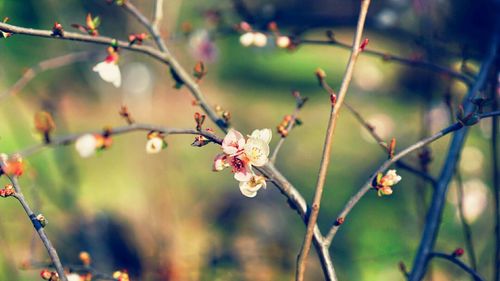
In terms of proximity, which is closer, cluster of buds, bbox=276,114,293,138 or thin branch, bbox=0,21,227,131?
thin branch, bbox=0,21,227,131

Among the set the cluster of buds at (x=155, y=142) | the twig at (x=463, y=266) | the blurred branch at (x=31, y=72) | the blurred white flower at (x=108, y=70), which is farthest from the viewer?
the blurred branch at (x=31, y=72)

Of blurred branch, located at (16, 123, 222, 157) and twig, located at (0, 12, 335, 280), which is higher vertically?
twig, located at (0, 12, 335, 280)

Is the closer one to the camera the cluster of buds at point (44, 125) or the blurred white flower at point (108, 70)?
the cluster of buds at point (44, 125)

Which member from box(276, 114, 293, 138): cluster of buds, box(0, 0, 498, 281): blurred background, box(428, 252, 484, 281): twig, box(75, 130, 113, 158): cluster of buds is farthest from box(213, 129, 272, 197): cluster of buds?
box(0, 0, 498, 281): blurred background

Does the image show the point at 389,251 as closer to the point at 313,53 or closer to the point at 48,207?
the point at 48,207

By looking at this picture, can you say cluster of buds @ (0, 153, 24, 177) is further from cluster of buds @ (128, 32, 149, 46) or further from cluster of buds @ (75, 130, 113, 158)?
cluster of buds @ (128, 32, 149, 46)

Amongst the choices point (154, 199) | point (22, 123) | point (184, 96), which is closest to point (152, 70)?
point (184, 96)

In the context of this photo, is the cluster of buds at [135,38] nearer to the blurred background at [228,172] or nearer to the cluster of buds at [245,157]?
the cluster of buds at [245,157]

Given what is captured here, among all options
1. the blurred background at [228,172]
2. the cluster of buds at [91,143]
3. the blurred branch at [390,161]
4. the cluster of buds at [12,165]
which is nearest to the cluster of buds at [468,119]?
the blurred branch at [390,161]

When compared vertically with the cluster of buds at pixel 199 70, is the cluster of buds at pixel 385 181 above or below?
below
